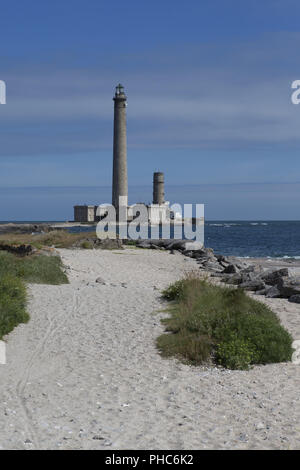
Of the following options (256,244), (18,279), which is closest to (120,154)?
(256,244)

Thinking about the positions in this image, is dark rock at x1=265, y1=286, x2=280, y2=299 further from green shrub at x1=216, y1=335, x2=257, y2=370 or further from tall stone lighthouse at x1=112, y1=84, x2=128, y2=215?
tall stone lighthouse at x1=112, y1=84, x2=128, y2=215

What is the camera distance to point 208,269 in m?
28.7

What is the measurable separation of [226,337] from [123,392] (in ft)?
10.00

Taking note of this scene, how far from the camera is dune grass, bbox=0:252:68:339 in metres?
13.3

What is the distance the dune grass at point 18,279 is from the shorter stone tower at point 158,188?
82312 mm

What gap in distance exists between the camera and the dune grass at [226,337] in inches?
430

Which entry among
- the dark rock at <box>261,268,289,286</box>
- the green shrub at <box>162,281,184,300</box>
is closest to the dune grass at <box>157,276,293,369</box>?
the green shrub at <box>162,281,184,300</box>

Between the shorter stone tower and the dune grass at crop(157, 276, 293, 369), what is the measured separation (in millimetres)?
91460

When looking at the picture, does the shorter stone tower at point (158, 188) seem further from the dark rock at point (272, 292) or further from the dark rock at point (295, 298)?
the dark rock at point (295, 298)

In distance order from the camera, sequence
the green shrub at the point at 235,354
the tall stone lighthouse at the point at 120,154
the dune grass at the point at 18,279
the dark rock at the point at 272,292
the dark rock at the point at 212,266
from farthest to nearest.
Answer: the tall stone lighthouse at the point at 120,154 → the dark rock at the point at 212,266 → the dark rock at the point at 272,292 → the dune grass at the point at 18,279 → the green shrub at the point at 235,354

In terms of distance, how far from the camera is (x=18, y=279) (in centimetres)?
1648

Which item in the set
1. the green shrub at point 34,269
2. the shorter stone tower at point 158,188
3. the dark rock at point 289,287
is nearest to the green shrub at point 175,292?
the dark rock at point 289,287

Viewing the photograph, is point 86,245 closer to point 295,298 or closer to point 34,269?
point 34,269
